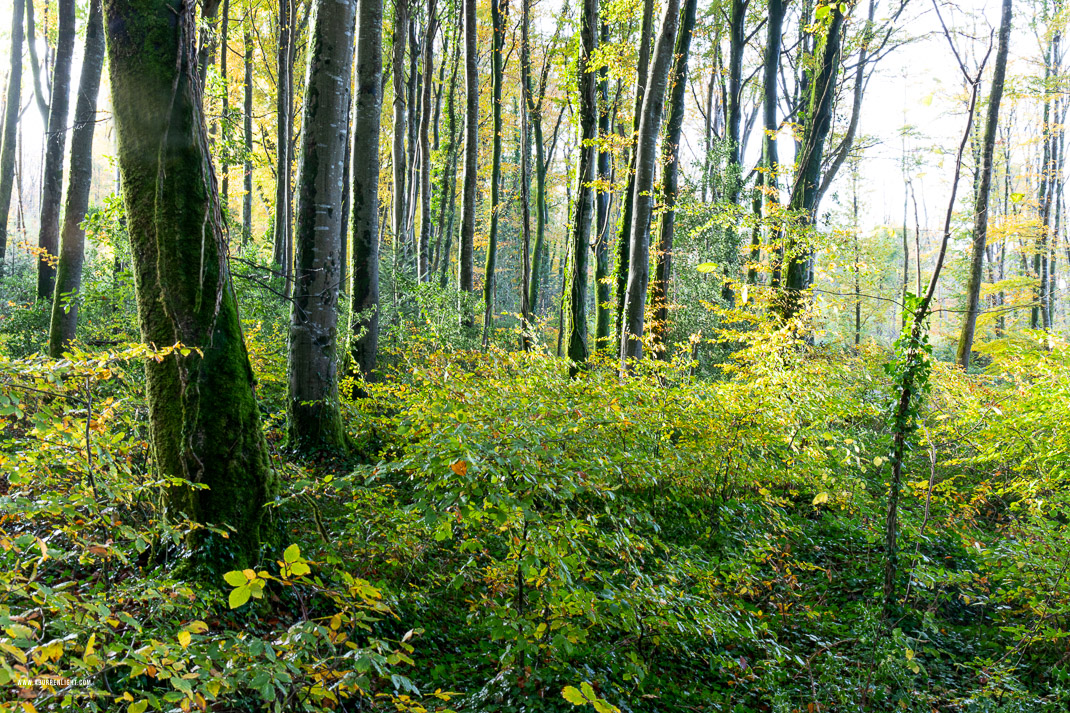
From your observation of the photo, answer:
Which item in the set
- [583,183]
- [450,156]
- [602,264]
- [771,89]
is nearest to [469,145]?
[583,183]

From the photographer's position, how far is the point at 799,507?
23.0ft

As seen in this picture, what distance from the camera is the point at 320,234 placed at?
558 centimetres

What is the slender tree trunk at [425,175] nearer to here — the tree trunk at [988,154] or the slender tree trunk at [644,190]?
the slender tree trunk at [644,190]

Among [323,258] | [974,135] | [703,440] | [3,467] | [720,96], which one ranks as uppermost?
[720,96]

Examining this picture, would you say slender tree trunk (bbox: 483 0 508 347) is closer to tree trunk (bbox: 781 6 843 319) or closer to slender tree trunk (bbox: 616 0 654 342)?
slender tree trunk (bbox: 616 0 654 342)

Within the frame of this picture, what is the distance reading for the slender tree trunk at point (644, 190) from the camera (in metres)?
7.67

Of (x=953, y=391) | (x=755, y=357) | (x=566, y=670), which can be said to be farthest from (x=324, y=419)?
(x=953, y=391)

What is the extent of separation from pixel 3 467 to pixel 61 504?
31cm

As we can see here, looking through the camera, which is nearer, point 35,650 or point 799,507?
point 35,650

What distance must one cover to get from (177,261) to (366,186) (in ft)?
13.6

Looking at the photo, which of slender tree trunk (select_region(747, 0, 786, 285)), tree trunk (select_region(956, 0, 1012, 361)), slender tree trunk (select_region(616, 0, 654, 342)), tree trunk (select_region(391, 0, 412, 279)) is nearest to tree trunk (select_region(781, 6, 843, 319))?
slender tree trunk (select_region(747, 0, 786, 285))

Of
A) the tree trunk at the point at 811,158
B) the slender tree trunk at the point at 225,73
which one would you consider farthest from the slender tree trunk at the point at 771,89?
the slender tree trunk at the point at 225,73

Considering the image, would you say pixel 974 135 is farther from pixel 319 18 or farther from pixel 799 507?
pixel 319 18

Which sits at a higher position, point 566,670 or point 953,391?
point 953,391
